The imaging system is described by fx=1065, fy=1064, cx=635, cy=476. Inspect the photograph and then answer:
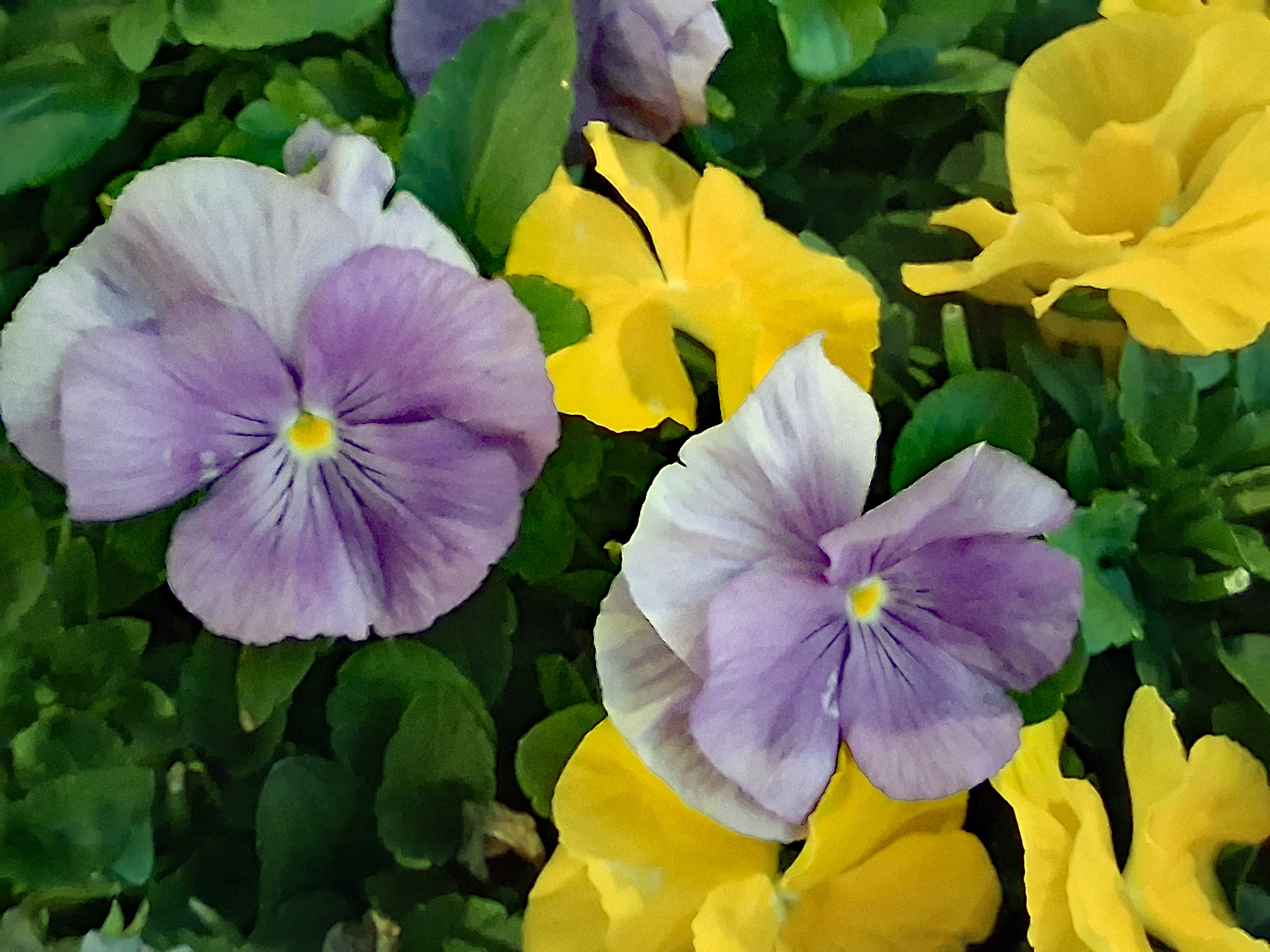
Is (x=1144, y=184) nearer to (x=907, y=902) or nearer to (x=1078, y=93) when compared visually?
(x=1078, y=93)

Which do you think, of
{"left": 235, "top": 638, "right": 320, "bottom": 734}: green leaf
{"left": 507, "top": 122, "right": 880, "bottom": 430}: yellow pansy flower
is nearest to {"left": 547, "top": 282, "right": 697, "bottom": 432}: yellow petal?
{"left": 507, "top": 122, "right": 880, "bottom": 430}: yellow pansy flower

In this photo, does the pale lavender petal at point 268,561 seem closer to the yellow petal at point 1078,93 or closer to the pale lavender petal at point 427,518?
the pale lavender petal at point 427,518

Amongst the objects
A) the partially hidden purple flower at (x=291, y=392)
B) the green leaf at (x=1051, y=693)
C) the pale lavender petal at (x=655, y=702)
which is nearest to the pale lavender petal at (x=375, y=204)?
the partially hidden purple flower at (x=291, y=392)

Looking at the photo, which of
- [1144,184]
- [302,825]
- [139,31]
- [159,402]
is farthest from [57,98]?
[1144,184]

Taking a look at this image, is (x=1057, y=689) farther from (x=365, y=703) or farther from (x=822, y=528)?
(x=365, y=703)

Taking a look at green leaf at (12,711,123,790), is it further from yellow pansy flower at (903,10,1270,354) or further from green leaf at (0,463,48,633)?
yellow pansy flower at (903,10,1270,354)

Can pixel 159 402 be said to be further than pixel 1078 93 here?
No

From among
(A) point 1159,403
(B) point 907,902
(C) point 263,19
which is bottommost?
(B) point 907,902
